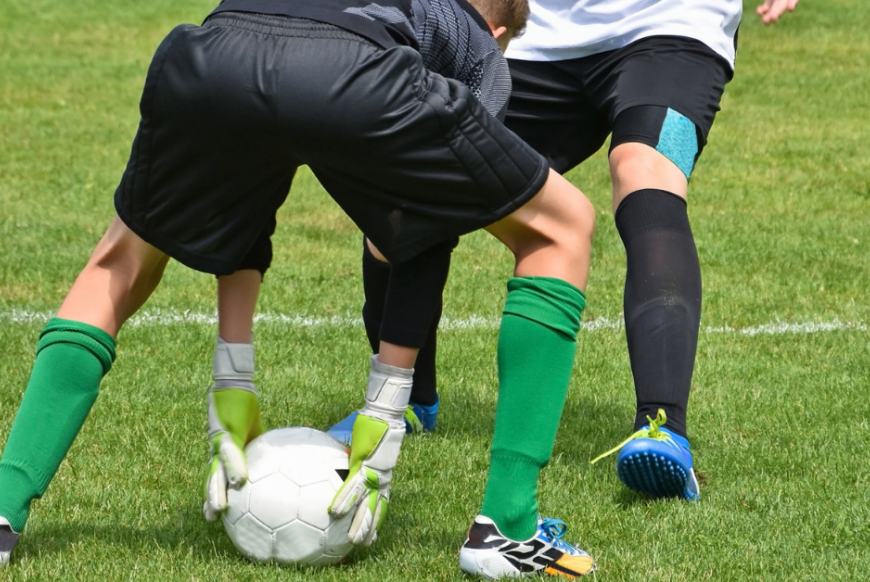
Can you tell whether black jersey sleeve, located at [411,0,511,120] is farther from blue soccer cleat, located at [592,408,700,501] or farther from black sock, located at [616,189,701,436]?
blue soccer cleat, located at [592,408,700,501]

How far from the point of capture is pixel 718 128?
34.9ft

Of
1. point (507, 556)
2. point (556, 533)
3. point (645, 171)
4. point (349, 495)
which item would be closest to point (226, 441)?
point (349, 495)

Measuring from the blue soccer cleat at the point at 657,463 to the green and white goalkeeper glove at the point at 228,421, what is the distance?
38.5 inches

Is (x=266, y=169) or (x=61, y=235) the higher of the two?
(x=266, y=169)

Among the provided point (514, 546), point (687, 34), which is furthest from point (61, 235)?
point (514, 546)

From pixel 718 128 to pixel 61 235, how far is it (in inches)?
249

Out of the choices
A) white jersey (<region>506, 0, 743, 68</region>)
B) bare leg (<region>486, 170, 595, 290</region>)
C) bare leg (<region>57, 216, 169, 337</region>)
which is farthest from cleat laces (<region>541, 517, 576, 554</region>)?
white jersey (<region>506, 0, 743, 68</region>)

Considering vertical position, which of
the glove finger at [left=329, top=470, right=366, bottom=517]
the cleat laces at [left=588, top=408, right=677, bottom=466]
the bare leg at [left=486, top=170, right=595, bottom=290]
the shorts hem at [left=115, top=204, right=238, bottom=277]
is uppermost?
the bare leg at [left=486, top=170, right=595, bottom=290]

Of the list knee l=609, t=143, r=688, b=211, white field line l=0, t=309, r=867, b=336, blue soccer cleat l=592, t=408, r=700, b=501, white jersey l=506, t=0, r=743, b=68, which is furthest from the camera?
white field line l=0, t=309, r=867, b=336

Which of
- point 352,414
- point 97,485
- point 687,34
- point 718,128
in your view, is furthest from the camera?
point 718,128

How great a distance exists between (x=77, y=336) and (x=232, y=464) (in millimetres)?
461

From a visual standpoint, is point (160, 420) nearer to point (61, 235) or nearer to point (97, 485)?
point (97, 485)

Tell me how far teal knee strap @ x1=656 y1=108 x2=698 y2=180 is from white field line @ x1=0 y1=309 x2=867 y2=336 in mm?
1769

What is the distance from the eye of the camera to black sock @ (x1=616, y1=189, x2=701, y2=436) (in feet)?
10.5
